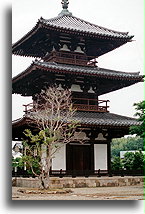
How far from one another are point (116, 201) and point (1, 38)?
3.47 meters

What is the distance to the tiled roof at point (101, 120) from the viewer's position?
11617mm

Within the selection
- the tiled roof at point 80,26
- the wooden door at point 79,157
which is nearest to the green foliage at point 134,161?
the wooden door at point 79,157

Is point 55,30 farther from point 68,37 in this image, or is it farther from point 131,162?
point 131,162

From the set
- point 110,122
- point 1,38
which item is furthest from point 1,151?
point 110,122

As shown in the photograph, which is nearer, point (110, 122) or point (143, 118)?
point (143, 118)

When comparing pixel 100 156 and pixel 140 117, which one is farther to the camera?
pixel 100 156

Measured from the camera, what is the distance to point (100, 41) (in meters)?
12.9

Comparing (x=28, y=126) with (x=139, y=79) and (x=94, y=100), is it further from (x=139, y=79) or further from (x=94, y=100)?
(x=139, y=79)

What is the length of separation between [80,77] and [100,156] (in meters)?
2.17

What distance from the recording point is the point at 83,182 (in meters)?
11.3

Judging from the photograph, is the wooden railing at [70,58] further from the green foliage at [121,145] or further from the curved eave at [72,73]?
the green foliage at [121,145]

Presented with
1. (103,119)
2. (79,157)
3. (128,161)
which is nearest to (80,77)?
(103,119)

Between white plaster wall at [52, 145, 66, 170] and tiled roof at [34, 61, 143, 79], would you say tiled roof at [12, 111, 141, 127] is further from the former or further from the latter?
tiled roof at [34, 61, 143, 79]

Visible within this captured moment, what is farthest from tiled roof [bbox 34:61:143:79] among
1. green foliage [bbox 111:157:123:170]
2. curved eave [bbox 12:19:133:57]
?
green foliage [bbox 111:157:123:170]
